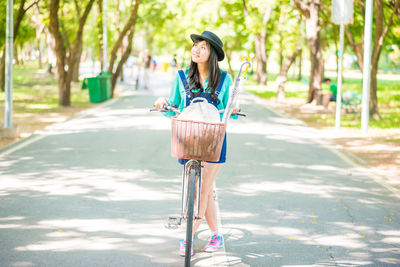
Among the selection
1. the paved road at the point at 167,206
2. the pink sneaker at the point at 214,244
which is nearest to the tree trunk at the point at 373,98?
the paved road at the point at 167,206

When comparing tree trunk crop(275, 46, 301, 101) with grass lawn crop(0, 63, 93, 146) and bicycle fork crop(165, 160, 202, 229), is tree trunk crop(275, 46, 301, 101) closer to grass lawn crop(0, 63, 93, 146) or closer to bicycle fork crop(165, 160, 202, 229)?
grass lawn crop(0, 63, 93, 146)

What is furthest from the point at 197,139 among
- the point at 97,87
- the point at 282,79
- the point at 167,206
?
the point at 282,79

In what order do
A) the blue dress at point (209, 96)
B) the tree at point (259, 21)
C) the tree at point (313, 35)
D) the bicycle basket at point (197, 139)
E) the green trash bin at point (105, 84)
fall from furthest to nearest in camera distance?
the tree at point (259, 21)
the green trash bin at point (105, 84)
the tree at point (313, 35)
the blue dress at point (209, 96)
the bicycle basket at point (197, 139)

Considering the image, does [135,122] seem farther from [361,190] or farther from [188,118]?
Answer: [188,118]

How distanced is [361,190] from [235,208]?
2.13 metres

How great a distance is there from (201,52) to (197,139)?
904 mm

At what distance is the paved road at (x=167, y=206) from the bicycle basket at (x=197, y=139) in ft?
3.56

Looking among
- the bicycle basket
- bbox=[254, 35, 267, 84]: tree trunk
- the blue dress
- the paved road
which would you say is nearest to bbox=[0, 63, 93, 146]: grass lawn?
the paved road

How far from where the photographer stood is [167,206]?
7.39 metres

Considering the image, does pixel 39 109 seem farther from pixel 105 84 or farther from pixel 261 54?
pixel 261 54

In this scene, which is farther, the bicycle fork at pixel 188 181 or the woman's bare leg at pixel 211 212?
the woman's bare leg at pixel 211 212

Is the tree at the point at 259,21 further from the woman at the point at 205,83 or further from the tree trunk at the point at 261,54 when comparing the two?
the woman at the point at 205,83

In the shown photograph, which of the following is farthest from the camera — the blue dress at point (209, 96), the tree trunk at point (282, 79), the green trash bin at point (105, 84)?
the tree trunk at point (282, 79)

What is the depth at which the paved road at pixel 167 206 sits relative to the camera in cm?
557
